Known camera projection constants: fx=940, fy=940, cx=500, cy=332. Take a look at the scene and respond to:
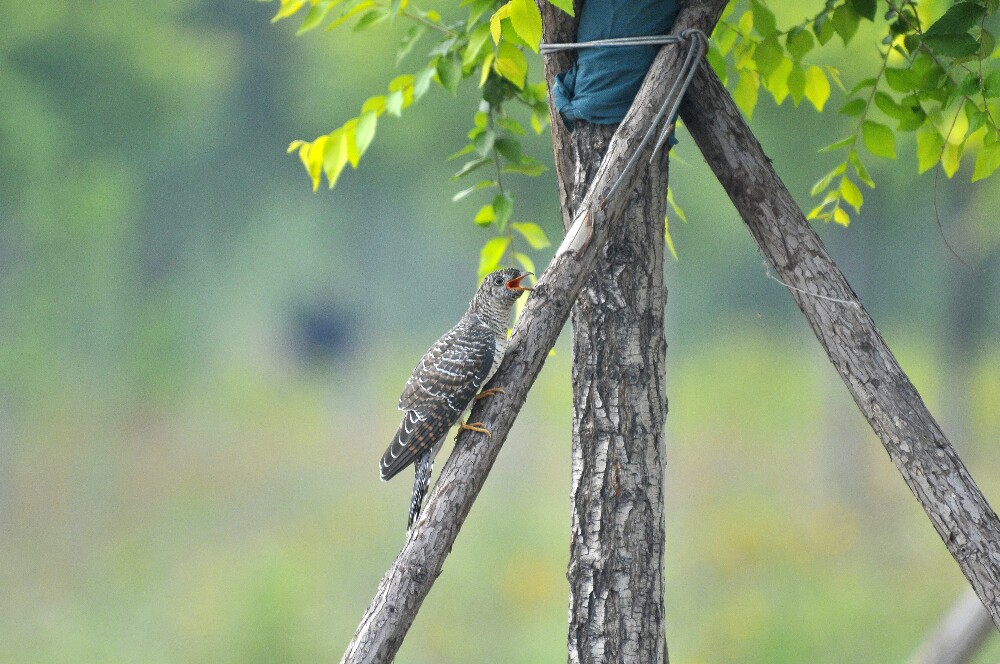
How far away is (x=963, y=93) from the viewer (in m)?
1.18

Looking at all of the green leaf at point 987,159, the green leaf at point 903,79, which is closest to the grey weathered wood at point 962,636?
the green leaf at point 987,159

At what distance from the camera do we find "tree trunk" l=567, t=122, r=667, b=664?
1.23 m

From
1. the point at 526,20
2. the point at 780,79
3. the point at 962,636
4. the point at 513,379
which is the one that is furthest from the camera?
the point at 962,636

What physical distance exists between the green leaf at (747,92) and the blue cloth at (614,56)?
1.12 feet

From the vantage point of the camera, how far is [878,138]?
132 centimetres

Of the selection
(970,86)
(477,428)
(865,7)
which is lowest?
(477,428)

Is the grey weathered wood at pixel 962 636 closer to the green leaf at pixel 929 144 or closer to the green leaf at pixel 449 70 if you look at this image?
the green leaf at pixel 929 144

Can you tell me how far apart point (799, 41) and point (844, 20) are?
7cm

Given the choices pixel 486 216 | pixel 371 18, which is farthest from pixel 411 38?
pixel 486 216

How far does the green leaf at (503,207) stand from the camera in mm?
1468

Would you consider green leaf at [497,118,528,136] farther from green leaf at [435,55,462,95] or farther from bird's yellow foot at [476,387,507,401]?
bird's yellow foot at [476,387,507,401]

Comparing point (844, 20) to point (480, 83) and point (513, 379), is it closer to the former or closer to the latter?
point (480, 83)

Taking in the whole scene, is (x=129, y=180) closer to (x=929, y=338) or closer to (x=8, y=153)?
(x=8, y=153)

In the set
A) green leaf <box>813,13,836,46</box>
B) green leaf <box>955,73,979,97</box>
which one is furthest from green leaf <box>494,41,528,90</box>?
green leaf <box>955,73,979,97</box>
